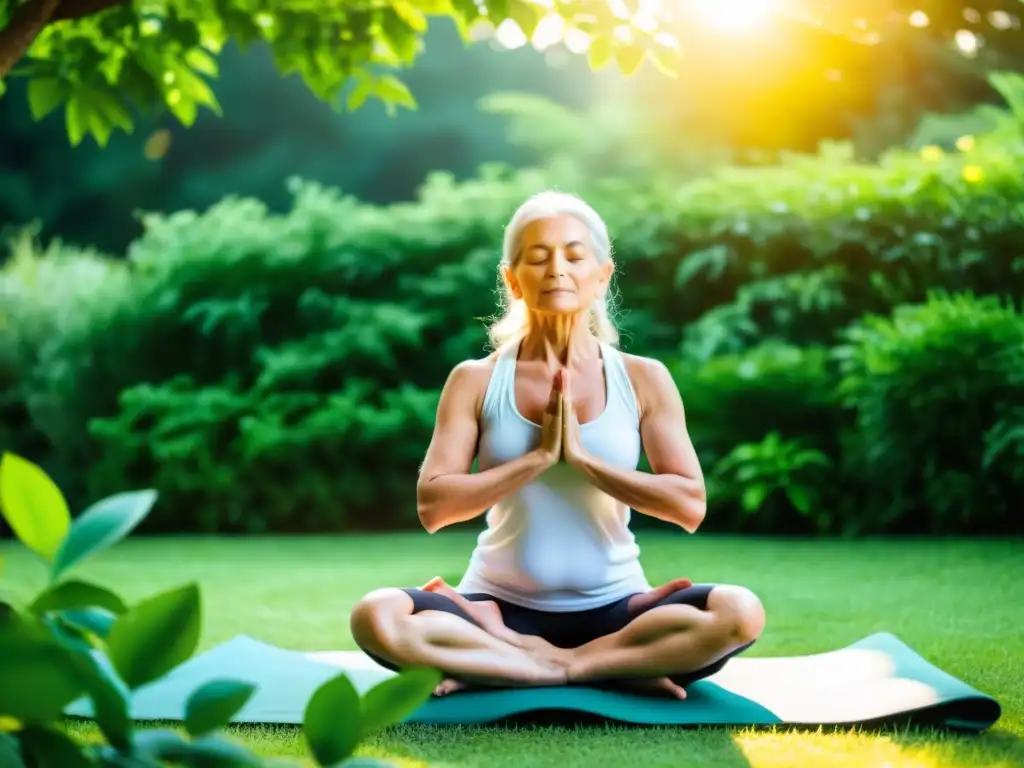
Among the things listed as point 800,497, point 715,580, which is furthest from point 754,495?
point 715,580

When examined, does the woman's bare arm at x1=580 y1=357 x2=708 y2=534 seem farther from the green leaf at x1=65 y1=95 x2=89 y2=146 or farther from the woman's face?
the green leaf at x1=65 y1=95 x2=89 y2=146

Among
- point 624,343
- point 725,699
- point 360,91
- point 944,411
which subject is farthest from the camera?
point 624,343

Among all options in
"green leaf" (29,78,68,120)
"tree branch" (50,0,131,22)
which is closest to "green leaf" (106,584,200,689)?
"tree branch" (50,0,131,22)

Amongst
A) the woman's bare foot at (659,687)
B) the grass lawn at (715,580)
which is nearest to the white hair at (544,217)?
the woman's bare foot at (659,687)

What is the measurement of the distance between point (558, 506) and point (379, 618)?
56 centimetres

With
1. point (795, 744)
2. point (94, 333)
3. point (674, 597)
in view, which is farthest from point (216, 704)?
point (94, 333)

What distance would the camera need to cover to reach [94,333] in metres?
8.93

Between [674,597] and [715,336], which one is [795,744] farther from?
[715,336]

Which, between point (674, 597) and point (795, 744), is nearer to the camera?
point (795, 744)

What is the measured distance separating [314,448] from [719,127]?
838 centimetres

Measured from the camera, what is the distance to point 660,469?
3.16 metres

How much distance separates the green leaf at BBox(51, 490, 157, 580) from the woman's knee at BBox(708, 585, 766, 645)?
2171 millimetres

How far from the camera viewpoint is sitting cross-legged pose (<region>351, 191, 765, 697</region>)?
2932 mm

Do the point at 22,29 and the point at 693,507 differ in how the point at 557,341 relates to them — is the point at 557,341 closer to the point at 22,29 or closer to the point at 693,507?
the point at 693,507
